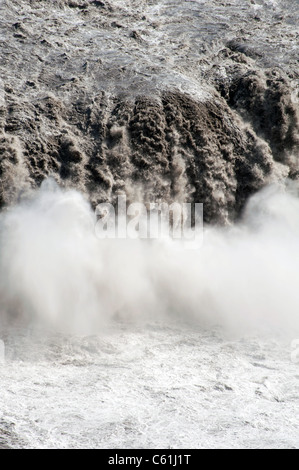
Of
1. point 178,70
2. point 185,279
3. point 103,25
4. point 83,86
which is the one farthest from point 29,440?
point 103,25

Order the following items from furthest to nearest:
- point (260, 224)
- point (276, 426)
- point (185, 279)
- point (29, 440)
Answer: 1. point (260, 224)
2. point (185, 279)
3. point (276, 426)
4. point (29, 440)

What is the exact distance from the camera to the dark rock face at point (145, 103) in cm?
568

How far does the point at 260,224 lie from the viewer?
613 cm

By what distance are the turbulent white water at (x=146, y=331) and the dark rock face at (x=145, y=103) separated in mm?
359

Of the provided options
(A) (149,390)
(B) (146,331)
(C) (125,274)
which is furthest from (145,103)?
(A) (149,390)

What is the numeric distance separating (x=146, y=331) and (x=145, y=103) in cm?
242

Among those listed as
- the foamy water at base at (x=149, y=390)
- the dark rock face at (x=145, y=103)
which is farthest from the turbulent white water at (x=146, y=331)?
the dark rock face at (x=145, y=103)

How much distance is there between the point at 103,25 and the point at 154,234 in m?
3.00

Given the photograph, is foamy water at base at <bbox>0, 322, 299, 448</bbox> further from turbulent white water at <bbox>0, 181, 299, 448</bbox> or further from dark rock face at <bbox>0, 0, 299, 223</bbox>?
dark rock face at <bbox>0, 0, 299, 223</bbox>

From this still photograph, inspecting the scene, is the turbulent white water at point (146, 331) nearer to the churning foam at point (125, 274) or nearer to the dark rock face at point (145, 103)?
the churning foam at point (125, 274)

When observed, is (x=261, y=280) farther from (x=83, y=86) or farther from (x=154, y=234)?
(x=83, y=86)

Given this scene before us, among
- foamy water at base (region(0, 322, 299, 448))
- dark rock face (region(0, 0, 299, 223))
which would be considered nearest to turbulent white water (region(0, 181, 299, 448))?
foamy water at base (region(0, 322, 299, 448))

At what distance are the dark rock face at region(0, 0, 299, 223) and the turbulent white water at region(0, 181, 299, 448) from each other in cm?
36

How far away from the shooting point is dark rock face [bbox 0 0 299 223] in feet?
18.6
